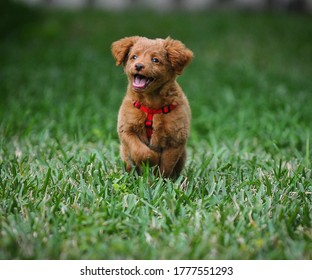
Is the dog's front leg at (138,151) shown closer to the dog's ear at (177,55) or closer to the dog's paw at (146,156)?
the dog's paw at (146,156)

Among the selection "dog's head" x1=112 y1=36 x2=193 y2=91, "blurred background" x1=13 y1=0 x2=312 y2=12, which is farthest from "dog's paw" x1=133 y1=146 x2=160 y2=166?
"blurred background" x1=13 y1=0 x2=312 y2=12

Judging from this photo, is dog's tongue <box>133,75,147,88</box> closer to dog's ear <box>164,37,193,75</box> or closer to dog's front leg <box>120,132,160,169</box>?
dog's ear <box>164,37,193,75</box>

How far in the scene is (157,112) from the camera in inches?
145

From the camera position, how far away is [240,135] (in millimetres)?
5613

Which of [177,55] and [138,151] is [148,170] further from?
[177,55]

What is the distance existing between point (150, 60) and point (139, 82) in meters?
0.16

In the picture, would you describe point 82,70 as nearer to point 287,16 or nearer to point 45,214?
point 45,214

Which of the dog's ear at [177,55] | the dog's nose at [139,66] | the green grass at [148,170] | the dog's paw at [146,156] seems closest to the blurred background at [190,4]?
the green grass at [148,170]

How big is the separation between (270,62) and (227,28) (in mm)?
2111

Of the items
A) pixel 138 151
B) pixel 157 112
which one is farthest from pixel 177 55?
pixel 138 151

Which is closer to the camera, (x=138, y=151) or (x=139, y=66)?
(x=139, y=66)

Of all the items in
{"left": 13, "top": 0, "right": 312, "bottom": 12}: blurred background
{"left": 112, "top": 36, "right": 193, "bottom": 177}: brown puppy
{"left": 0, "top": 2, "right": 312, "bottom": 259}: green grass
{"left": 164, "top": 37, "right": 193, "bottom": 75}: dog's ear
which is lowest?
{"left": 0, "top": 2, "right": 312, "bottom": 259}: green grass

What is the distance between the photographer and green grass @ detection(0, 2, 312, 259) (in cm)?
298

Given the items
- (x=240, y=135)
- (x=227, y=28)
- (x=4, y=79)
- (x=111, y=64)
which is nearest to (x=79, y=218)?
(x=240, y=135)
